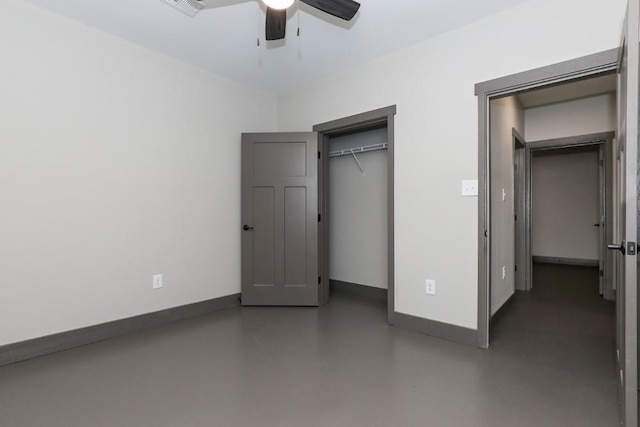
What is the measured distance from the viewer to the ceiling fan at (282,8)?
1947 millimetres

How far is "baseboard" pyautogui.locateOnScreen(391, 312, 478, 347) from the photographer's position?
2.69 m

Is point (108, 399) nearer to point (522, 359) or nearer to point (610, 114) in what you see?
point (522, 359)

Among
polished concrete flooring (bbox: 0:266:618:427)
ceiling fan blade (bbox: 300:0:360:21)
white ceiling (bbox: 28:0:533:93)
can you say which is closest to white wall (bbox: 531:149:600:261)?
polished concrete flooring (bbox: 0:266:618:427)

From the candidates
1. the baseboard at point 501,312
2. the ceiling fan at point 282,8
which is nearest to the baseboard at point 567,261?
the baseboard at point 501,312

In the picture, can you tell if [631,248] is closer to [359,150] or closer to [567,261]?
[359,150]

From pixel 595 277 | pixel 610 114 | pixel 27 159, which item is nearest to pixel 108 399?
pixel 27 159

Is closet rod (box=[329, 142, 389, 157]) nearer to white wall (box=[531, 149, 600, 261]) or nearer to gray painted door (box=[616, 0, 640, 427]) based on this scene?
gray painted door (box=[616, 0, 640, 427])

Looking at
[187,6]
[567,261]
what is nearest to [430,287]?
[187,6]

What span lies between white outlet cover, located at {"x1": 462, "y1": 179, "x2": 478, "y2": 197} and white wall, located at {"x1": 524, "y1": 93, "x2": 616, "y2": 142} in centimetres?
273

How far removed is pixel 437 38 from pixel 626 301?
7.92ft

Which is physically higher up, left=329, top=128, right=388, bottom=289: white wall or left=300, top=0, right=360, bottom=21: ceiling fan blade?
left=300, top=0, right=360, bottom=21: ceiling fan blade

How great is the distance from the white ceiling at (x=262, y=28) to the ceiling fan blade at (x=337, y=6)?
48 centimetres

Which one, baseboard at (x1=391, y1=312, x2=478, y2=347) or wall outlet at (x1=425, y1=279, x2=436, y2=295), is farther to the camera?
wall outlet at (x1=425, y1=279, x2=436, y2=295)

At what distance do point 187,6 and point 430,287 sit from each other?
2982 mm
